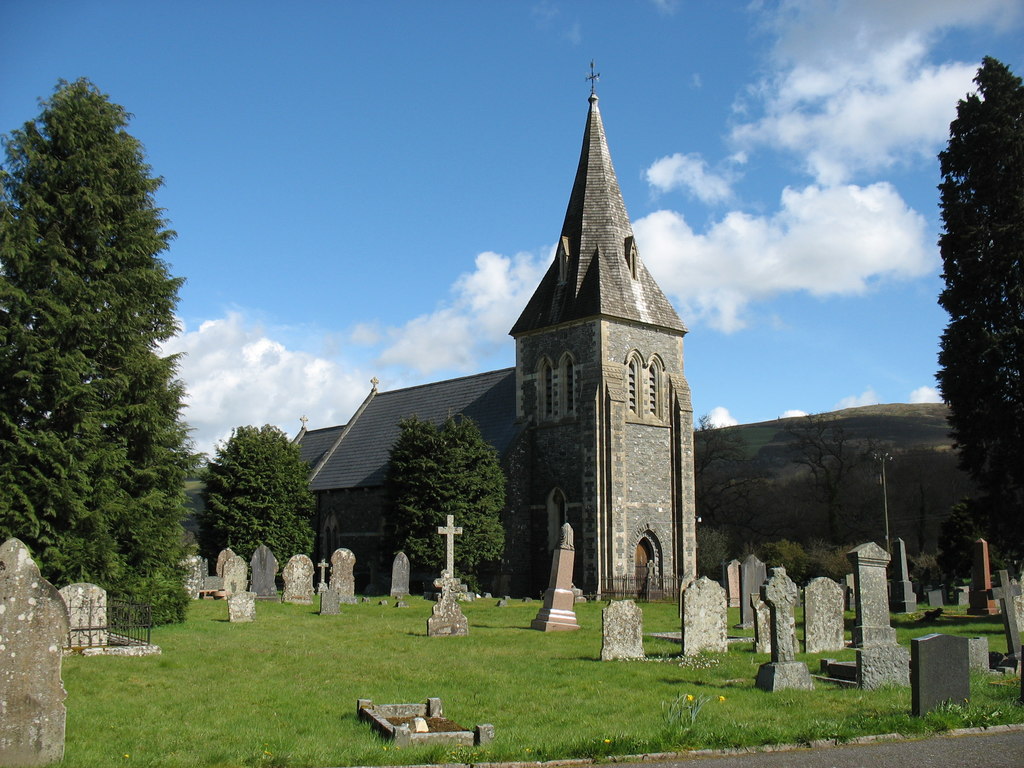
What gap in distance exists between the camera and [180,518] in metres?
18.8

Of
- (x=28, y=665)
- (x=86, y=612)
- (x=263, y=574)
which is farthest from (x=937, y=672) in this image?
(x=263, y=574)

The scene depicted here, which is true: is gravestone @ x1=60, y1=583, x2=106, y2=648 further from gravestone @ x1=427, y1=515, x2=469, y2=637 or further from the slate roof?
the slate roof

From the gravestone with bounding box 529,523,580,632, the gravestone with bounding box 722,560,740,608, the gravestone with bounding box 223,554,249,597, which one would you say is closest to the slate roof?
the gravestone with bounding box 223,554,249,597

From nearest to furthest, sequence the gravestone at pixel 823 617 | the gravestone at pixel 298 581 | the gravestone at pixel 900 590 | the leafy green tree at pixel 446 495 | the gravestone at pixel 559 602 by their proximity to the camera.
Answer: the gravestone at pixel 823 617, the gravestone at pixel 559 602, the gravestone at pixel 900 590, the gravestone at pixel 298 581, the leafy green tree at pixel 446 495

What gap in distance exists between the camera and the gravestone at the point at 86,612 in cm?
1374

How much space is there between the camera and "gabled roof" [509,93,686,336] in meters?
31.5

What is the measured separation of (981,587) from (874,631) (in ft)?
37.3

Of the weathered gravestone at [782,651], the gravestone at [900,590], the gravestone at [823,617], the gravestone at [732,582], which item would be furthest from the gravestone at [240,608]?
the gravestone at [900,590]

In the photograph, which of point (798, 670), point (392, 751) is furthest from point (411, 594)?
point (392, 751)

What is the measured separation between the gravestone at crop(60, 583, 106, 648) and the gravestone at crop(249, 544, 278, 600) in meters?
11.7

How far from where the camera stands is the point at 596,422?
29.7 metres

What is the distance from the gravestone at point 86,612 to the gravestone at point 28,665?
280 inches

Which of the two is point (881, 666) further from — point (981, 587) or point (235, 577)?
point (235, 577)

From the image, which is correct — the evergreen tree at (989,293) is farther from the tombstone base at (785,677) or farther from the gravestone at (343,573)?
the gravestone at (343,573)
